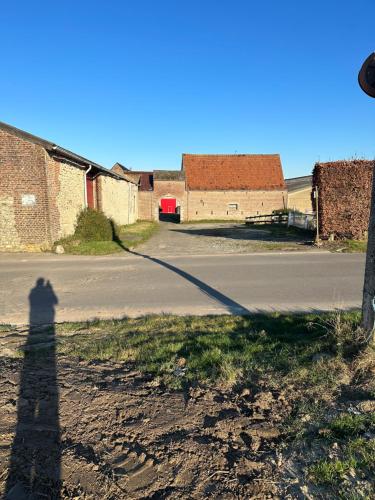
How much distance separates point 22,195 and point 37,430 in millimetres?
12030

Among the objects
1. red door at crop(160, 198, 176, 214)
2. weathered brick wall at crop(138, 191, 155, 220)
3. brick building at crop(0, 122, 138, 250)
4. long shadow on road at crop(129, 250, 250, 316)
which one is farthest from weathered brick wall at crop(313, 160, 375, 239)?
red door at crop(160, 198, 176, 214)

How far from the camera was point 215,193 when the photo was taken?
35.4 m

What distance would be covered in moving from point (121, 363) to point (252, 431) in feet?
6.06

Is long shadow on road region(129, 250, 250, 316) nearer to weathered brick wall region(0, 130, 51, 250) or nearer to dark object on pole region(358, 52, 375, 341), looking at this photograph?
dark object on pole region(358, 52, 375, 341)

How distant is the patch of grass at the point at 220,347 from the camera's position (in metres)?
3.46

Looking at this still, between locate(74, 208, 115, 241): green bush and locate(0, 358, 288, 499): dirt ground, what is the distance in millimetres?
12170

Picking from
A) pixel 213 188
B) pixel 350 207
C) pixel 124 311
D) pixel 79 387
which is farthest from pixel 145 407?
pixel 213 188

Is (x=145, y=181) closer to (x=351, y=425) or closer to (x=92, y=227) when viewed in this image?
(x=92, y=227)

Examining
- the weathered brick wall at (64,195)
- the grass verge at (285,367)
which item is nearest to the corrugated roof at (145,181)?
the weathered brick wall at (64,195)

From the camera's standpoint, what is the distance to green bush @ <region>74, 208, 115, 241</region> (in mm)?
15344

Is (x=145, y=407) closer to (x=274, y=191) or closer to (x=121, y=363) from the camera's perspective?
(x=121, y=363)

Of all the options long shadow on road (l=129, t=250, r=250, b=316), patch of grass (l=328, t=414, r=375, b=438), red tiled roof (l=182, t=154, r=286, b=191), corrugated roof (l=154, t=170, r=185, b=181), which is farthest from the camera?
red tiled roof (l=182, t=154, r=286, b=191)

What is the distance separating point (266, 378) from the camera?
11.2 feet

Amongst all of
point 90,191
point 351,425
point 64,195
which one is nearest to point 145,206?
point 90,191
